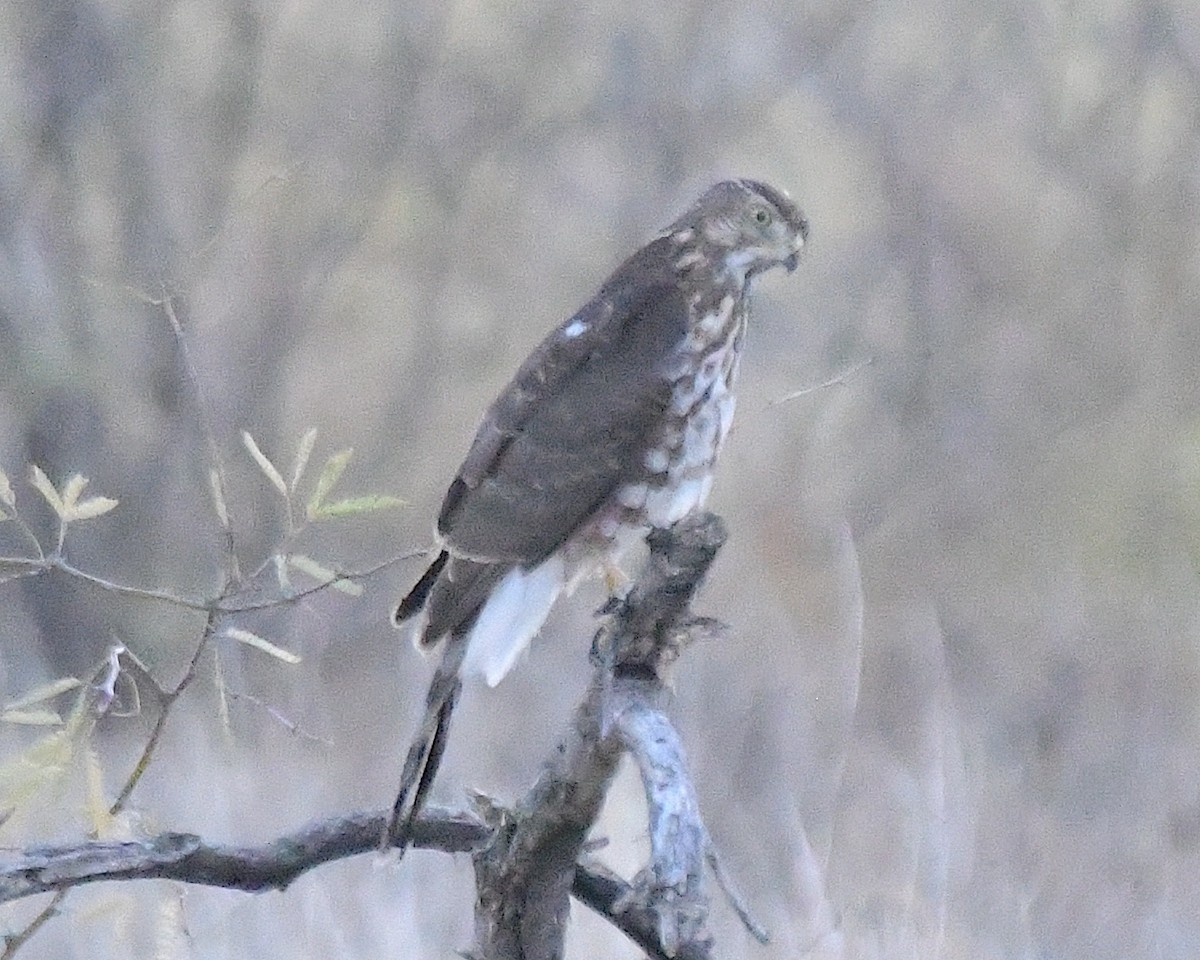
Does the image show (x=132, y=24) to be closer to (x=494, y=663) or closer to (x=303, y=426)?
(x=303, y=426)

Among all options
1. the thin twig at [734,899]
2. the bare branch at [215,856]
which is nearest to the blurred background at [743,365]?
the bare branch at [215,856]

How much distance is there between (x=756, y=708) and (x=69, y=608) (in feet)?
3.59

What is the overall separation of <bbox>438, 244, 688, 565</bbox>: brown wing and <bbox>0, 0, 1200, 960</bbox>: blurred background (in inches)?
32.4

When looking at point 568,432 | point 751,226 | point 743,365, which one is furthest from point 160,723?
point 743,365

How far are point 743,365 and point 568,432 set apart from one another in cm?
119

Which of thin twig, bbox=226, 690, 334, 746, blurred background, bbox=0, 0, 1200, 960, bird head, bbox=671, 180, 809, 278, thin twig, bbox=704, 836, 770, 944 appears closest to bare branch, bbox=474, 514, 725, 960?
thin twig, bbox=704, 836, 770, 944

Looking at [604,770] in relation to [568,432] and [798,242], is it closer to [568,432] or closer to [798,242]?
[568,432]

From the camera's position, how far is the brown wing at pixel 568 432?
1.07 m

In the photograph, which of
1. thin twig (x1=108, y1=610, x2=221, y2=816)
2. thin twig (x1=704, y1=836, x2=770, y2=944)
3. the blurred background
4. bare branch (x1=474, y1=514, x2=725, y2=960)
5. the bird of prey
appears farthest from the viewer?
the blurred background

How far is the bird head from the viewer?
3.59ft

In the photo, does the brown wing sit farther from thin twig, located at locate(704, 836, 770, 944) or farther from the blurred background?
the blurred background

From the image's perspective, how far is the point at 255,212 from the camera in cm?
214

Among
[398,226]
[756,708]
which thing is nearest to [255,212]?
[398,226]

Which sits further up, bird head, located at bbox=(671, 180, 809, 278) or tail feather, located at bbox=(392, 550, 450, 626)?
bird head, located at bbox=(671, 180, 809, 278)
